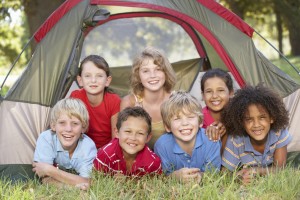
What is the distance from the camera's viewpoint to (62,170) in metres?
3.58

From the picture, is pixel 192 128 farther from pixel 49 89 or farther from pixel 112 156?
pixel 49 89

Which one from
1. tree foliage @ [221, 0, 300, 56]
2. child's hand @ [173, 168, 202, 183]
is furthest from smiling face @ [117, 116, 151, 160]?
tree foliage @ [221, 0, 300, 56]

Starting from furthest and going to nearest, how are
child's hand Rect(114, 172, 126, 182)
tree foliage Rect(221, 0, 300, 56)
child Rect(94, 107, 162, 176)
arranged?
tree foliage Rect(221, 0, 300, 56) < child Rect(94, 107, 162, 176) < child's hand Rect(114, 172, 126, 182)

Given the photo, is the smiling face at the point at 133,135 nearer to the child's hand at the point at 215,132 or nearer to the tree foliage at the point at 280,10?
the child's hand at the point at 215,132

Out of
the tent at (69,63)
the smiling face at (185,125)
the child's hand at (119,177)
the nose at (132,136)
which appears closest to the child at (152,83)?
the tent at (69,63)

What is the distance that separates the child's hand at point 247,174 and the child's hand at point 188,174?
29 centimetres

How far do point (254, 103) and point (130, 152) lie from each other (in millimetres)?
964

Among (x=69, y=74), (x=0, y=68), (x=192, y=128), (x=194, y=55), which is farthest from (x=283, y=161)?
(x=0, y=68)

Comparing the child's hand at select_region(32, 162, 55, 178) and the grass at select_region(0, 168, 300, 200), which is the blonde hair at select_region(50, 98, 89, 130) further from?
the grass at select_region(0, 168, 300, 200)

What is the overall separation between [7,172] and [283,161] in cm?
212

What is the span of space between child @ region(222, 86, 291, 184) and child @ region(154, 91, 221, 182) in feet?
0.47

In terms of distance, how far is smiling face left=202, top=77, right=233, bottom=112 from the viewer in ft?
13.1

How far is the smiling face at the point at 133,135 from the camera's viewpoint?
341cm

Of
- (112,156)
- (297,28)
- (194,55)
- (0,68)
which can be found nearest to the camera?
(112,156)
